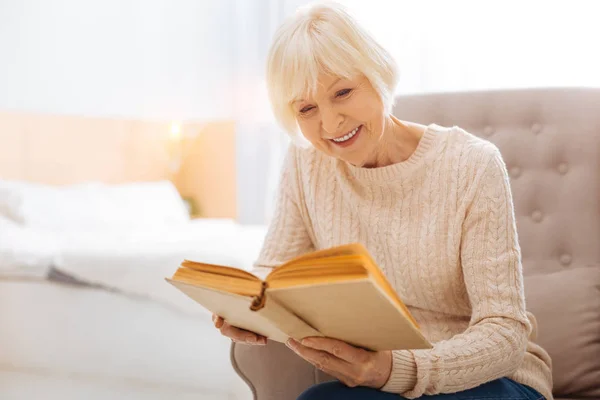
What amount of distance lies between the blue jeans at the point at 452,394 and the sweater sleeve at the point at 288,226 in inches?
12.0

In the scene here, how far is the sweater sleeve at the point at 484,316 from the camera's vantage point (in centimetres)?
92

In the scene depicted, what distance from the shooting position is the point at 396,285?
1.16 metres

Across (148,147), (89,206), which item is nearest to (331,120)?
(89,206)

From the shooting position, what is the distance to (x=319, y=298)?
67cm

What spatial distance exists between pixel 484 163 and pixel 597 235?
0.60 m

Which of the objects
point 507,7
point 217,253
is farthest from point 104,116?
point 507,7

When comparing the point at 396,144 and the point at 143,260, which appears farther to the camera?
the point at 143,260

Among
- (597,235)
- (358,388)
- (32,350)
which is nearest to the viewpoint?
(358,388)

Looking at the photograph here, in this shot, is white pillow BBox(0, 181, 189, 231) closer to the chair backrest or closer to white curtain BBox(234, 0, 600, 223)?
white curtain BBox(234, 0, 600, 223)

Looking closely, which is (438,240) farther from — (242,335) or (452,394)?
(242,335)

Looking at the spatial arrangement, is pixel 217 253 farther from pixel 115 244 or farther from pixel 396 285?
pixel 396 285

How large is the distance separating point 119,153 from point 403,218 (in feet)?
8.83

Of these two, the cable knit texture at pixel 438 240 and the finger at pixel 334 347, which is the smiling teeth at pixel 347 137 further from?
the finger at pixel 334 347

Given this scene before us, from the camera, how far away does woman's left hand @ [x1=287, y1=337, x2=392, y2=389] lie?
0.80 m
